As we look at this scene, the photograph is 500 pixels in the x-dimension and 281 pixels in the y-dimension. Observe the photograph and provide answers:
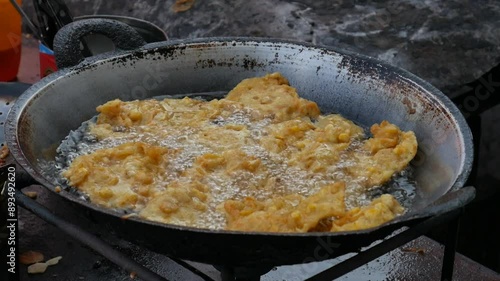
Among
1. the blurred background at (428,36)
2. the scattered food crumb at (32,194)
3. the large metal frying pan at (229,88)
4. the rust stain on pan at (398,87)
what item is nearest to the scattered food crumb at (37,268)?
the scattered food crumb at (32,194)

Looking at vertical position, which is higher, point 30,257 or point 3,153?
point 3,153

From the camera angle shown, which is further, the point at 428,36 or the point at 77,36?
the point at 428,36

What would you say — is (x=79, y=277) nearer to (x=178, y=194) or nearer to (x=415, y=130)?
(x=178, y=194)

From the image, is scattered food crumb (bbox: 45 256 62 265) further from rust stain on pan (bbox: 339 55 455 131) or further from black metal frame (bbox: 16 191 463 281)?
rust stain on pan (bbox: 339 55 455 131)

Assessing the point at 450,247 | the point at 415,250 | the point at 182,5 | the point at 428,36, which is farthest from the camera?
the point at 182,5

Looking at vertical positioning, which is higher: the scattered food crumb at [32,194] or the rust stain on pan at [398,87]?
the rust stain on pan at [398,87]

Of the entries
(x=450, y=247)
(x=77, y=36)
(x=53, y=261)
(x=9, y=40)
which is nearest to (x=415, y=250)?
(x=450, y=247)

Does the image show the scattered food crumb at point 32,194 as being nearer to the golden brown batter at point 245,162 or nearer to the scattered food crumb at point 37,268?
the scattered food crumb at point 37,268

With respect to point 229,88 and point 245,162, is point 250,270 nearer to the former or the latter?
point 245,162

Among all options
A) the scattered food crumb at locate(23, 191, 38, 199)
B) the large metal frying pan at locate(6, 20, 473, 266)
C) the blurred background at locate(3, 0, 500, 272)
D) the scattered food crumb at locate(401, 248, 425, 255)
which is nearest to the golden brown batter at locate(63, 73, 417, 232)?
the large metal frying pan at locate(6, 20, 473, 266)
